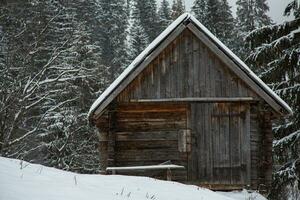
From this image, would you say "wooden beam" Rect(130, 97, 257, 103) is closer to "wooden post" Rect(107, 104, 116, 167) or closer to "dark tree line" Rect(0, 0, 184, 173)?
"wooden post" Rect(107, 104, 116, 167)

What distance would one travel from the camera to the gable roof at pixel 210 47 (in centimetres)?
1442

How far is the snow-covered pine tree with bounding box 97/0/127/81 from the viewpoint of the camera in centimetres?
5756

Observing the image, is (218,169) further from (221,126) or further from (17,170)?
(17,170)

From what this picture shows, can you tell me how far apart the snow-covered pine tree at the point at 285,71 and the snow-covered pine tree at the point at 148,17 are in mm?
45912

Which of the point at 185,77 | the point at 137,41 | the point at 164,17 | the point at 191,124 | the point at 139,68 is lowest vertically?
the point at 191,124

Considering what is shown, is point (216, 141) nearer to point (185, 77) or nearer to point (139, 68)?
point (185, 77)

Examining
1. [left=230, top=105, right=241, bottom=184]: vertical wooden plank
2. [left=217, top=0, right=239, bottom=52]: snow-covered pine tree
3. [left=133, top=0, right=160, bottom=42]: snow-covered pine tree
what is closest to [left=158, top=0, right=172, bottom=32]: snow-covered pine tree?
[left=133, top=0, right=160, bottom=42]: snow-covered pine tree

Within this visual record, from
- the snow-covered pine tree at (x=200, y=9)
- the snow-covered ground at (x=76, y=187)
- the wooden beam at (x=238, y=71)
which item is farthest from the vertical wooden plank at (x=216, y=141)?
the snow-covered pine tree at (x=200, y=9)

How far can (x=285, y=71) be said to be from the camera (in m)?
18.0

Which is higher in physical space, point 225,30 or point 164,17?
point 164,17

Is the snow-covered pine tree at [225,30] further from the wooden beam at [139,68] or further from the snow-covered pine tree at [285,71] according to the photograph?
the wooden beam at [139,68]

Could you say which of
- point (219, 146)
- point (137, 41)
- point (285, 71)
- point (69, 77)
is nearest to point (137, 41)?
point (137, 41)

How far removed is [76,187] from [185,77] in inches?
361

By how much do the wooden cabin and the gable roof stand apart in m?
0.03
